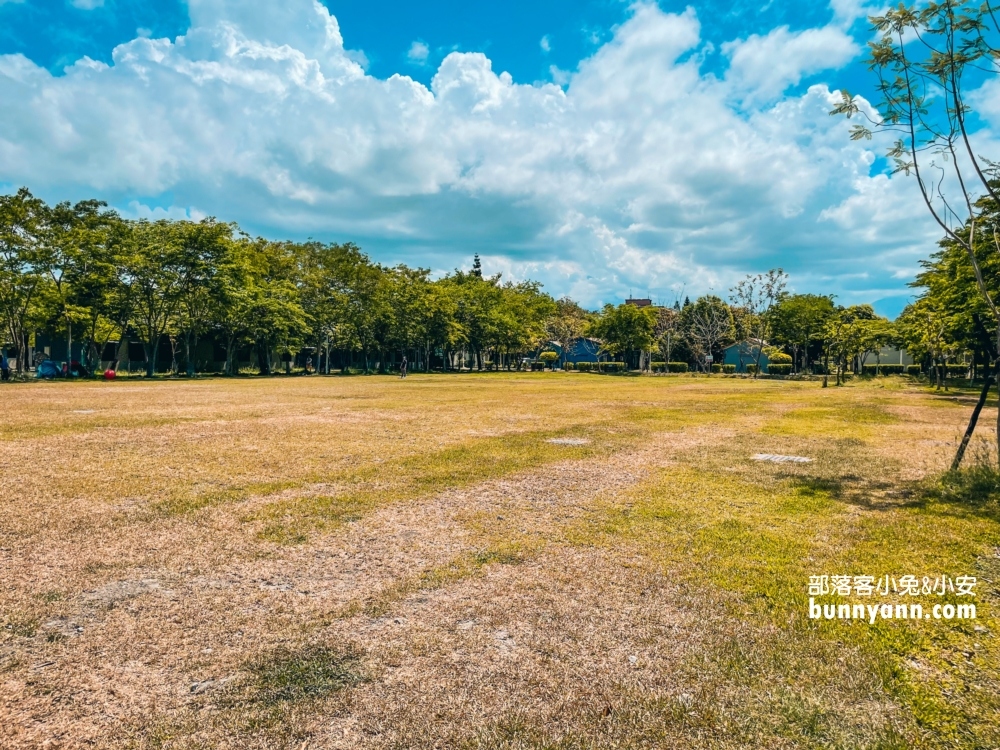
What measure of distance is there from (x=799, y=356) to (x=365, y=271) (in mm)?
53409

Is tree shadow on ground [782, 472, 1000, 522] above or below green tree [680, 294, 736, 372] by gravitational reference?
below

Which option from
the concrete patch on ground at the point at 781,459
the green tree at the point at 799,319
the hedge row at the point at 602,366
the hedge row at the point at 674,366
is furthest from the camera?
the hedge row at the point at 602,366

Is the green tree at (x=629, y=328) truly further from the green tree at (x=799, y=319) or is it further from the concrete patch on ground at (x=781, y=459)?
the concrete patch on ground at (x=781, y=459)

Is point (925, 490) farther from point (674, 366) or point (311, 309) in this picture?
point (674, 366)

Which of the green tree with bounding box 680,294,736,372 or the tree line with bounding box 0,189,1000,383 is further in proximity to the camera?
the green tree with bounding box 680,294,736,372

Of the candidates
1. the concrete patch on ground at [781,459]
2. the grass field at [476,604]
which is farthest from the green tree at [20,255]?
the concrete patch on ground at [781,459]

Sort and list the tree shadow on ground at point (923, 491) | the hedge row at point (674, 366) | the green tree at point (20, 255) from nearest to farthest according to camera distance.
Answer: the tree shadow on ground at point (923, 491)
the green tree at point (20, 255)
the hedge row at point (674, 366)

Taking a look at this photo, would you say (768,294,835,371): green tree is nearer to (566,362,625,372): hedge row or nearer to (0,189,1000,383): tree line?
(0,189,1000,383): tree line

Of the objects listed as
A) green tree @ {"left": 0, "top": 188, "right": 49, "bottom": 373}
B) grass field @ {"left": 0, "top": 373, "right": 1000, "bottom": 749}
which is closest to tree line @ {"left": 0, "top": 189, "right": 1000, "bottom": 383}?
green tree @ {"left": 0, "top": 188, "right": 49, "bottom": 373}

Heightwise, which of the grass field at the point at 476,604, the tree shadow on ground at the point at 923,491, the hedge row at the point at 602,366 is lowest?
the grass field at the point at 476,604

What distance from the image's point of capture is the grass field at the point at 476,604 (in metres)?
2.83

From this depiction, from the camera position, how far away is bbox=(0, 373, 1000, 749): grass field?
2.83 metres

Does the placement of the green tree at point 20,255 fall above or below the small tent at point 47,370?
above

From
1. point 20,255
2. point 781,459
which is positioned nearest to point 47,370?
point 20,255
